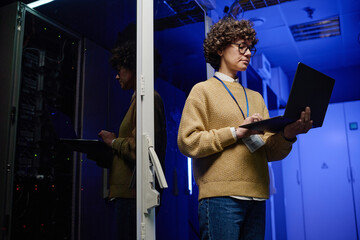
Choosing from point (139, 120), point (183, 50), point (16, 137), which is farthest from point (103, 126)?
point (183, 50)

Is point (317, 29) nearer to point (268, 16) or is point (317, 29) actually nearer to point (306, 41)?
point (306, 41)

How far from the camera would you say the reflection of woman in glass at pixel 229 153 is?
53.6 inches

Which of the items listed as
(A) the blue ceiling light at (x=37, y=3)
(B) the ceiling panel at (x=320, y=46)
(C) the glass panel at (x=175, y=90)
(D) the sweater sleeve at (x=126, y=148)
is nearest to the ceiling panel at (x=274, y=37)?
(B) the ceiling panel at (x=320, y=46)

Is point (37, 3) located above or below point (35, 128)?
above

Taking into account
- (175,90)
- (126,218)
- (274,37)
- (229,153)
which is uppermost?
(274,37)

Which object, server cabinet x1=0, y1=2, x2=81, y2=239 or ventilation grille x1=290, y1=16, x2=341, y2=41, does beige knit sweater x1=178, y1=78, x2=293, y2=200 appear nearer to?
server cabinet x1=0, y1=2, x2=81, y2=239

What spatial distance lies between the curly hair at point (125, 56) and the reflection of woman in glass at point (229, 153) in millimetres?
309

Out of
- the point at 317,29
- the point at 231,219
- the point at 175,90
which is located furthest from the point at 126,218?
the point at 317,29

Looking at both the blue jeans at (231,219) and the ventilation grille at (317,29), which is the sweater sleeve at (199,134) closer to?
the blue jeans at (231,219)

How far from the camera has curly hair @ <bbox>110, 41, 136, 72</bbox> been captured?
1.52m

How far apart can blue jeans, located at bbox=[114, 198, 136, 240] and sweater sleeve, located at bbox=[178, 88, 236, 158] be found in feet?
1.07

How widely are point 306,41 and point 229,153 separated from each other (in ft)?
11.7

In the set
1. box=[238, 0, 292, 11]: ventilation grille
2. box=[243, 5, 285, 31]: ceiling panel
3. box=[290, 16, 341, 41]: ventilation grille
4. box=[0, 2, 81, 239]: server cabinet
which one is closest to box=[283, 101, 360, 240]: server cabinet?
box=[290, 16, 341, 41]: ventilation grille

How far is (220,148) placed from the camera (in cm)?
137
